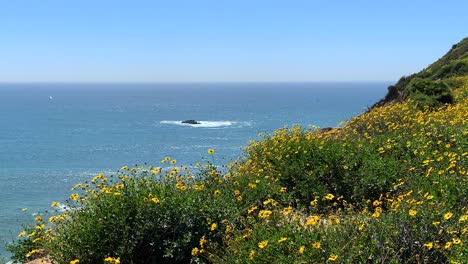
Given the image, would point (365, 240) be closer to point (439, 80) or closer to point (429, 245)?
point (429, 245)

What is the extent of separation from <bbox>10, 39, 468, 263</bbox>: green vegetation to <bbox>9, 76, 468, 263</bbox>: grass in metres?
0.02

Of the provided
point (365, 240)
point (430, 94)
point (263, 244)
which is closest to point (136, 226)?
point (263, 244)

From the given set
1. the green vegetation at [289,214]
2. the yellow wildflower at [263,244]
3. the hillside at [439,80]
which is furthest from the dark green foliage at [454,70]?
the yellow wildflower at [263,244]

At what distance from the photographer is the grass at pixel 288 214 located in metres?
5.04

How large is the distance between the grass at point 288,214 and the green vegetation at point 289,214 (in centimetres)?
2

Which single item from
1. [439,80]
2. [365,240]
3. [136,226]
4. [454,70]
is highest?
[454,70]

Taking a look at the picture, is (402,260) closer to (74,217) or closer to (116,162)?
(74,217)

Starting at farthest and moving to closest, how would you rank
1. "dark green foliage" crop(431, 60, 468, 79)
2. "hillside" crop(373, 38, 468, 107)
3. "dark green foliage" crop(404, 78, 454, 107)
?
"dark green foliage" crop(431, 60, 468, 79) → "hillside" crop(373, 38, 468, 107) → "dark green foliage" crop(404, 78, 454, 107)

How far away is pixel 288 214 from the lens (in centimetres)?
576

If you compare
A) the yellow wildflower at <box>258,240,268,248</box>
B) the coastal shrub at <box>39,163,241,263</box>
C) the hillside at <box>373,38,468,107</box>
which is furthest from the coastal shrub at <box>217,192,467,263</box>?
the hillside at <box>373,38,468,107</box>

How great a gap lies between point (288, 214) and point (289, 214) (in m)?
0.04

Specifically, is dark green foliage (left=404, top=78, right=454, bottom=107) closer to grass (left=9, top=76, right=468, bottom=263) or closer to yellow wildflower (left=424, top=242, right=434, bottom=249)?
grass (left=9, top=76, right=468, bottom=263)

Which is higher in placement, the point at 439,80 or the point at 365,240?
the point at 439,80

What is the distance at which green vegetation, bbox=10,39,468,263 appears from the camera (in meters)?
5.05
